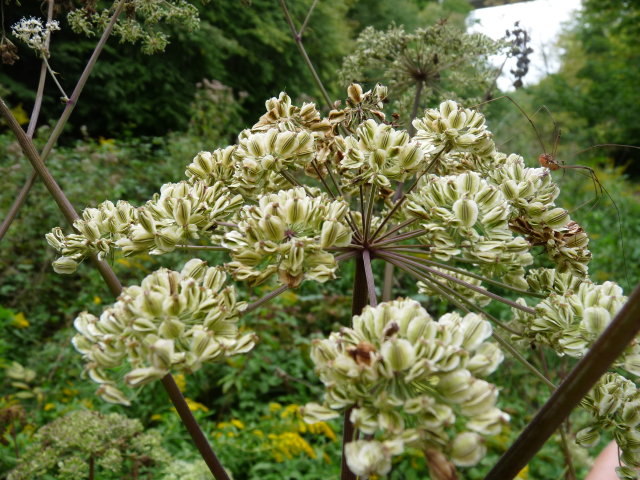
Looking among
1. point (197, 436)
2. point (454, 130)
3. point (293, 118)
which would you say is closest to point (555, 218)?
point (454, 130)

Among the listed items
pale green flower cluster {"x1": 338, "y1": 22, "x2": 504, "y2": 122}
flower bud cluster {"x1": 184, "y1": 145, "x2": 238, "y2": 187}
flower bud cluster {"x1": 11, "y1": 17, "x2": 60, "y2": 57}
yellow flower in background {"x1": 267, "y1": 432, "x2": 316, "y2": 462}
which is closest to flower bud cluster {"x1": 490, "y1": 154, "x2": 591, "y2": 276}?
flower bud cluster {"x1": 184, "y1": 145, "x2": 238, "y2": 187}

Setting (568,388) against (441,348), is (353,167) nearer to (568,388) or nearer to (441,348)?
(441,348)

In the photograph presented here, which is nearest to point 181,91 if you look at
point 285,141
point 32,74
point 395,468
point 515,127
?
point 32,74

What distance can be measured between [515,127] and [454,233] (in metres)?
7.02

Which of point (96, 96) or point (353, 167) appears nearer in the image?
point (353, 167)

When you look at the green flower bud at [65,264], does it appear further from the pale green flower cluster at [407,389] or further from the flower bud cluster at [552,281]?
the flower bud cluster at [552,281]

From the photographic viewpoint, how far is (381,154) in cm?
100

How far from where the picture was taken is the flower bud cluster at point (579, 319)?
885 millimetres

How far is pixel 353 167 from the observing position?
40.4 inches

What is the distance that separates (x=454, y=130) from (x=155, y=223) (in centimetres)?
65

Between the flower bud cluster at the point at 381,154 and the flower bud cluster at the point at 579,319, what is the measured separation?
0.38 m

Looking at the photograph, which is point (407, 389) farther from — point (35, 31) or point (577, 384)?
point (35, 31)

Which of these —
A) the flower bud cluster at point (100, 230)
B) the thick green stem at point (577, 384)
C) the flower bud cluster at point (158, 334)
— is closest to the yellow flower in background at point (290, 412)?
the flower bud cluster at point (100, 230)

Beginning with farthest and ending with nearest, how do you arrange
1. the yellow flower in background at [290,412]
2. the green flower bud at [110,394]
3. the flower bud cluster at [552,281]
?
the yellow flower in background at [290,412]
the flower bud cluster at [552,281]
the green flower bud at [110,394]
